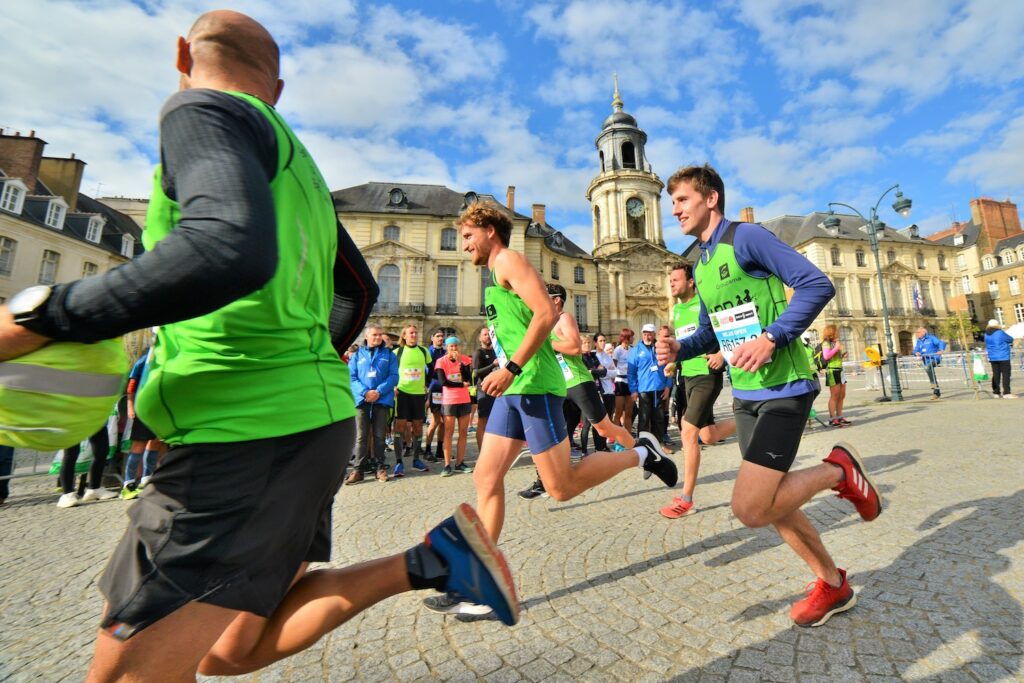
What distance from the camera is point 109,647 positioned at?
92 cm

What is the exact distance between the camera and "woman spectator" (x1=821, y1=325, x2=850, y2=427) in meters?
9.33

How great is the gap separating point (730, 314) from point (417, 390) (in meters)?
5.64

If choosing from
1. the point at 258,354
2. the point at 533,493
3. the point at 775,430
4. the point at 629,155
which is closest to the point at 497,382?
the point at 775,430

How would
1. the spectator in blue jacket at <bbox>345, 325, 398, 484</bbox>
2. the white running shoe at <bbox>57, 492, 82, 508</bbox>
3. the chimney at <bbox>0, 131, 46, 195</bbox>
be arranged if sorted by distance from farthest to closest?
the chimney at <bbox>0, 131, 46, 195</bbox> → the spectator in blue jacket at <bbox>345, 325, 398, 484</bbox> → the white running shoe at <bbox>57, 492, 82, 508</bbox>

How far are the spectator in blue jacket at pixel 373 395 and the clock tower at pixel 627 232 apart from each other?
34930mm

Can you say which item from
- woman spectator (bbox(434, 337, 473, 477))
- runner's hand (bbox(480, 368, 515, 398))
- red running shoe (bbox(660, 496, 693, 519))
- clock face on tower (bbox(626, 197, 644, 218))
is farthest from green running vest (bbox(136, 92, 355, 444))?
clock face on tower (bbox(626, 197, 644, 218))

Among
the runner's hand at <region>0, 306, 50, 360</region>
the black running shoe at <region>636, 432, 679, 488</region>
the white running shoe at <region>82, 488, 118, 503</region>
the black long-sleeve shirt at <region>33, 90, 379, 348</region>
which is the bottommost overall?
the white running shoe at <region>82, 488, 118, 503</region>

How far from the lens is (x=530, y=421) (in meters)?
2.71

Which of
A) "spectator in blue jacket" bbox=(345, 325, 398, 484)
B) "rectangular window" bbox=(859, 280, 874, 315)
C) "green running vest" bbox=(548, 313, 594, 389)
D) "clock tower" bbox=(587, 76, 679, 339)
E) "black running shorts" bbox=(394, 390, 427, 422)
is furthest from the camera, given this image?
"rectangular window" bbox=(859, 280, 874, 315)

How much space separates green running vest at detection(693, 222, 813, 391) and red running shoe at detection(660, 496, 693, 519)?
1700 millimetres


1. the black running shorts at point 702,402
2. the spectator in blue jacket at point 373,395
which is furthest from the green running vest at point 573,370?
Answer: the spectator in blue jacket at point 373,395

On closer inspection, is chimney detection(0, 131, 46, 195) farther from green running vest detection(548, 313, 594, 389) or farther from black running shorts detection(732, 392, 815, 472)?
black running shorts detection(732, 392, 815, 472)

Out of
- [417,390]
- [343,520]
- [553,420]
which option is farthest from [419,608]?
[417,390]

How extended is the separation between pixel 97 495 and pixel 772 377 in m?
7.11
